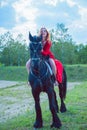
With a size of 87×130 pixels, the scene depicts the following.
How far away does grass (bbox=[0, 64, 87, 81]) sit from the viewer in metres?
30.5

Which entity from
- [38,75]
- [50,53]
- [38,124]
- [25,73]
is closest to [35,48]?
[38,75]

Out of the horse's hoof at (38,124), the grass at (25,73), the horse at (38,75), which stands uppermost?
the horse at (38,75)

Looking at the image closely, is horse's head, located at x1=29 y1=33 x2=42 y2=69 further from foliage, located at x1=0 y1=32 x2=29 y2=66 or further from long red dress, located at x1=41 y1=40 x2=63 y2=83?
foliage, located at x1=0 y1=32 x2=29 y2=66

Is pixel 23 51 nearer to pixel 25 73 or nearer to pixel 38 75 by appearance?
pixel 25 73

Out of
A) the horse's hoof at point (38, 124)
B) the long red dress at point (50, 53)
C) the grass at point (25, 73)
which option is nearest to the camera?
the horse's hoof at point (38, 124)

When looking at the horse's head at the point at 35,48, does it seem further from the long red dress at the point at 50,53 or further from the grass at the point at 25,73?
the grass at the point at 25,73

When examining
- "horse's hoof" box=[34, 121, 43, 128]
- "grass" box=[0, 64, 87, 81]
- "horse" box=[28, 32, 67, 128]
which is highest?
"horse" box=[28, 32, 67, 128]

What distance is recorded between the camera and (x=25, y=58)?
4112 cm

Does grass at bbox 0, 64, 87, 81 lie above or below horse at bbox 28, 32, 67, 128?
below

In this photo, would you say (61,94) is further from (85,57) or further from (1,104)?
(85,57)

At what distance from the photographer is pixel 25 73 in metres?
32.0

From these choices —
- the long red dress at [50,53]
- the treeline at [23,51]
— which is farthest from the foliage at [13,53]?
the long red dress at [50,53]

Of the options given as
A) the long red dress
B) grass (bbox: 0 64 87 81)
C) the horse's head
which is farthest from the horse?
grass (bbox: 0 64 87 81)

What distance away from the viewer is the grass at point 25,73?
100 ft
